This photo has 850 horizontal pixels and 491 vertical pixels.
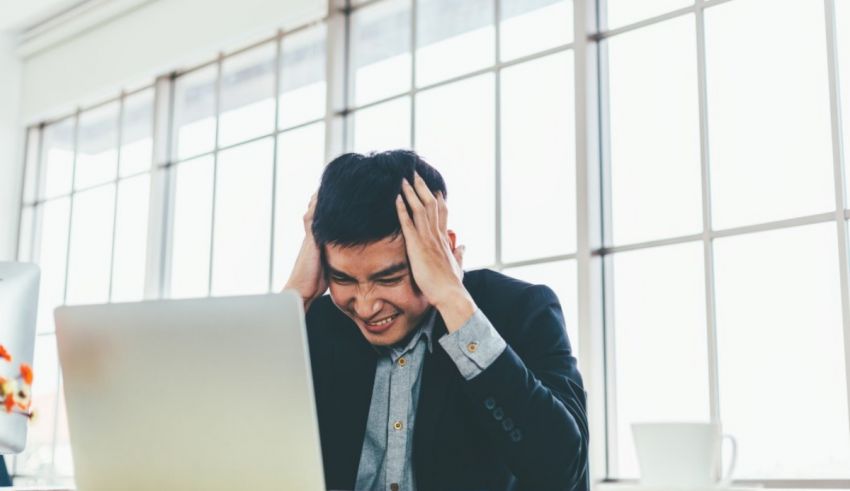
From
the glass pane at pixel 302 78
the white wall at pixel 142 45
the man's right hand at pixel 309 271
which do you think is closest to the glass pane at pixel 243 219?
the glass pane at pixel 302 78

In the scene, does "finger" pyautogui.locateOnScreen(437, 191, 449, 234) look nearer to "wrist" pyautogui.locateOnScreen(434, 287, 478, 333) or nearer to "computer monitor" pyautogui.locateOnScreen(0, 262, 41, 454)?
"wrist" pyautogui.locateOnScreen(434, 287, 478, 333)

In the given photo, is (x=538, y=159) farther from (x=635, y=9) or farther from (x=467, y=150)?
(x=635, y=9)

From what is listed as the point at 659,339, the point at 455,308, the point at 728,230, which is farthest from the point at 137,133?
the point at 455,308

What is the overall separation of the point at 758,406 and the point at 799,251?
17.9 inches

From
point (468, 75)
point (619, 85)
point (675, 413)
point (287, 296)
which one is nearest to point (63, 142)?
point (468, 75)

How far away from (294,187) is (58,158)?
208cm

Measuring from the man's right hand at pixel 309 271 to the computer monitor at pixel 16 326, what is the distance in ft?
1.39

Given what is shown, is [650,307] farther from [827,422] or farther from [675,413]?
[827,422]

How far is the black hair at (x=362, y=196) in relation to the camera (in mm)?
1800

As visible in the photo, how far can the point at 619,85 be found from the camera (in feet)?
12.4

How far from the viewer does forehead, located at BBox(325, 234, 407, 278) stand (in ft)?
5.85

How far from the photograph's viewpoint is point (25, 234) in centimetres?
633

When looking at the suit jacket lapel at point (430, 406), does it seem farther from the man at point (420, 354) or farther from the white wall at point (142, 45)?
the white wall at point (142, 45)

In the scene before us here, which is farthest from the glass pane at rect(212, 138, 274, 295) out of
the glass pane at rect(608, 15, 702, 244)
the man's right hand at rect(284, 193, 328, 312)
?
the man's right hand at rect(284, 193, 328, 312)
